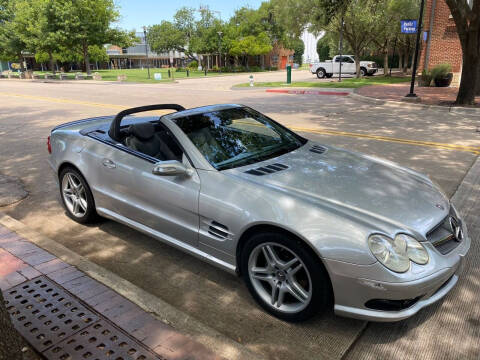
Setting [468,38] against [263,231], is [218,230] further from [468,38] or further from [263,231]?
[468,38]

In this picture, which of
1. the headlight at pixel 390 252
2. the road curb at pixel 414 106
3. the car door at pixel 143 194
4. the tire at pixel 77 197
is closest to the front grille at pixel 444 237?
the headlight at pixel 390 252

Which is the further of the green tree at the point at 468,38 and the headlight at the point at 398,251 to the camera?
the green tree at the point at 468,38

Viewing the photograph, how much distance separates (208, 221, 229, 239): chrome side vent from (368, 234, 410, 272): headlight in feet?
3.50

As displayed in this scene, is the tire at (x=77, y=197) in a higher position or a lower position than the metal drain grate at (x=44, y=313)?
higher

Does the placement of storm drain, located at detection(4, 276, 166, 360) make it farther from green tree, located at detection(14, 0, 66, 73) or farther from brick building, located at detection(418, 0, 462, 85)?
green tree, located at detection(14, 0, 66, 73)

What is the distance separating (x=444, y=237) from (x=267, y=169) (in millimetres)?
1403

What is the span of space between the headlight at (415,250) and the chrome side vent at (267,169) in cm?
112

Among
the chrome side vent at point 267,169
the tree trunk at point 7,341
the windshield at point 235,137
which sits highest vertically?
the windshield at point 235,137

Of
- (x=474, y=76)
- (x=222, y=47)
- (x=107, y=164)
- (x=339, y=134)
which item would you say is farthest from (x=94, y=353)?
(x=222, y=47)

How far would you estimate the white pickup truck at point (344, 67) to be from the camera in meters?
33.3

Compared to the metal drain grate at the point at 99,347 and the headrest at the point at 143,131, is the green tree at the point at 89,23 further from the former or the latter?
the metal drain grate at the point at 99,347

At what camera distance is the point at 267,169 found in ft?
10.7

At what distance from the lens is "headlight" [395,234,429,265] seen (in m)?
2.48

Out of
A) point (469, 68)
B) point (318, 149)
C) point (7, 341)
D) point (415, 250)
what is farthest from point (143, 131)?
point (469, 68)
